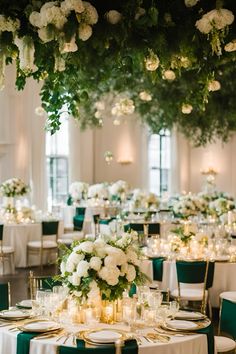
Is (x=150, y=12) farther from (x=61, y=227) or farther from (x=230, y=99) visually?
(x=230, y=99)

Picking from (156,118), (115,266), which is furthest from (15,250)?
(115,266)

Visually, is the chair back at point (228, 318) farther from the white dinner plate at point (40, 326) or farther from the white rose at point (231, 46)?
the white rose at point (231, 46)

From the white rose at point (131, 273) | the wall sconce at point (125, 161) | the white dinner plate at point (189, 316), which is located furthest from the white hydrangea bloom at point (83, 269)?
the wall sconce at point (125, 161)

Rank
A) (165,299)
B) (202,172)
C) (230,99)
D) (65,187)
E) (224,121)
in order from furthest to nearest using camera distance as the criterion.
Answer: (202,172) → (65,187) → (224,121) → (230,99) → (165,299)

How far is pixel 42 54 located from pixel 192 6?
1.02 meters

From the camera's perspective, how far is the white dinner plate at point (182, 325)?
4.46m

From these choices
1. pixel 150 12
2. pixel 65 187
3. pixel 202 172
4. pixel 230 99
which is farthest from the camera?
pixel 202 172

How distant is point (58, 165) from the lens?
18.0 metres

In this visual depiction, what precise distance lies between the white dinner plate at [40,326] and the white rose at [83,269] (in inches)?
15.6

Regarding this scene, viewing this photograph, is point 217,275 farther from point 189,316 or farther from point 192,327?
point 192,327

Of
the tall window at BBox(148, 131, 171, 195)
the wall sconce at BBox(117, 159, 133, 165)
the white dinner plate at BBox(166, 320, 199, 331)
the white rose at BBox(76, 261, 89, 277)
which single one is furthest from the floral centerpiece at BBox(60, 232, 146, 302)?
the tall window at BBox(148, 131, 171, 195)

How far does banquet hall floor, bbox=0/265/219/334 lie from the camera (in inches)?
345

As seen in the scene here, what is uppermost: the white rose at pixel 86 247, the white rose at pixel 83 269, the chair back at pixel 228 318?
the white rose at pixel 86 247

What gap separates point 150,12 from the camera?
395 centimetres
